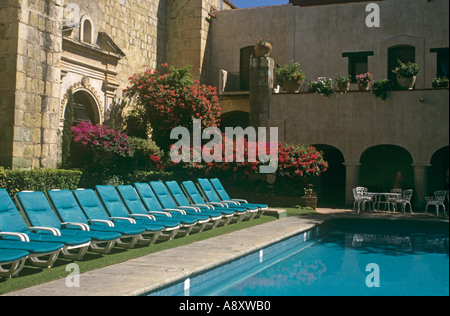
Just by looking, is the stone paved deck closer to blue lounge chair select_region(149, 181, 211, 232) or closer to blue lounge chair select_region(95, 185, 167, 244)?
blue lounge chair select_region(95, 185, 167, 244)

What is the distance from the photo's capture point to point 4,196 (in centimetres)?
685

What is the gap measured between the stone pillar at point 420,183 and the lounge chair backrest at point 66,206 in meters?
12.6

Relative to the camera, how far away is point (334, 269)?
8.31 meters

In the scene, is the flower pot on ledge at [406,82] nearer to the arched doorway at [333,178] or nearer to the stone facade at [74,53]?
the arched doorway at [333,178]

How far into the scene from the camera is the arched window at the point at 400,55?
66.0ft

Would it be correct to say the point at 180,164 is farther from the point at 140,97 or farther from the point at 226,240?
the point at 226,240

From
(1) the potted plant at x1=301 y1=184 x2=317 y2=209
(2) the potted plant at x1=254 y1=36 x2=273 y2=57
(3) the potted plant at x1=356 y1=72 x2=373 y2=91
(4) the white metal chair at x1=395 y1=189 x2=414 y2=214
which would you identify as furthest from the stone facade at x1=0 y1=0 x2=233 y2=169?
(4) the white metal chair at x1=395 y1=189 x2=414 y2=214

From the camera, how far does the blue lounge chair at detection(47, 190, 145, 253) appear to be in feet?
25.6

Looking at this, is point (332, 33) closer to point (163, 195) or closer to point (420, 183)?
A: point (420, 183)

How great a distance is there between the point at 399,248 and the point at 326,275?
11.9 feet

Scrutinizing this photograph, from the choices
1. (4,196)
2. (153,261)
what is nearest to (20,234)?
(4,196)

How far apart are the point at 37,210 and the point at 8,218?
2.14 ft

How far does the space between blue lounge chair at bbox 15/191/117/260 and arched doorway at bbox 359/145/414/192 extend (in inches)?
596

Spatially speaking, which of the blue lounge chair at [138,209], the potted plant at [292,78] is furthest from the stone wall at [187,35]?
the blue lounge chair at [138,209]
